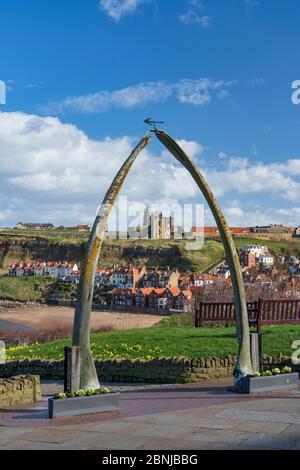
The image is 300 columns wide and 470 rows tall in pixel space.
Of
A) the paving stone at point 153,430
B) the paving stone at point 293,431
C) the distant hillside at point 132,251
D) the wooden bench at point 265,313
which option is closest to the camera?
the paving stone at point 293,431

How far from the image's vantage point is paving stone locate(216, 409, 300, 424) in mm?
10422

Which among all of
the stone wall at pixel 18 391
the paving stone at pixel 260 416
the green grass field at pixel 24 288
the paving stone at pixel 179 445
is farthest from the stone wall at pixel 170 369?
the green grass field at pixel 24 288

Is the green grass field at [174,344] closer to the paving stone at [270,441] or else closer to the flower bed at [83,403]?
the flower bed at [83,403]

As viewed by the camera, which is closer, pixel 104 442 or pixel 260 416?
pixel 104 442

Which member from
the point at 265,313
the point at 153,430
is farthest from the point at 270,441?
the point at 265,313

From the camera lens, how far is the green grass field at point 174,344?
17.7 metres

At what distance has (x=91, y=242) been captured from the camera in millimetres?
12164

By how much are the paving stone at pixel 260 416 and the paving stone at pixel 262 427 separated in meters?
0.27

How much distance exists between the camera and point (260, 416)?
10.8 meters

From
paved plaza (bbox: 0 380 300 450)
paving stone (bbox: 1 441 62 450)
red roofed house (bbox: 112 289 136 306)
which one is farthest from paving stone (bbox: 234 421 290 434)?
red roofed house (bbox: 112 289 136 306)

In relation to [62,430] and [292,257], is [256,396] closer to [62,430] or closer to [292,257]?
[62,430]

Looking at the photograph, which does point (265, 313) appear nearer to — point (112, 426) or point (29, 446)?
point (112, 426)

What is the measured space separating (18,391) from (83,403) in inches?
82.9
